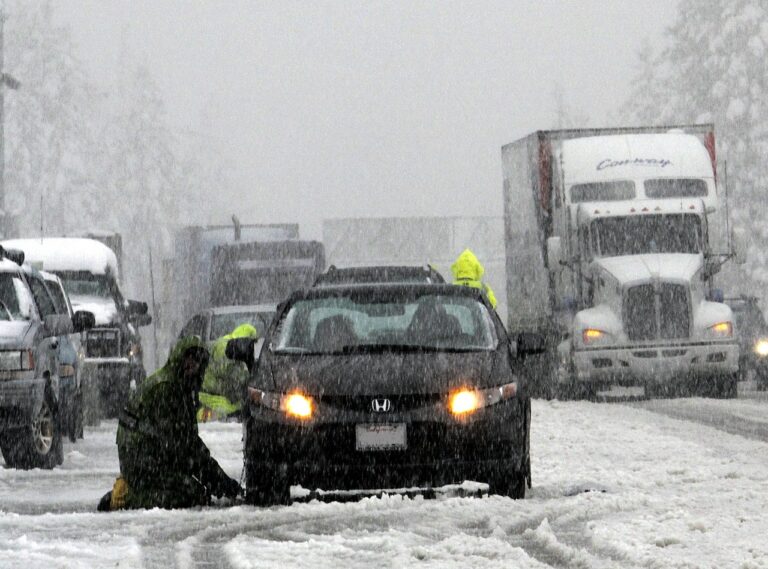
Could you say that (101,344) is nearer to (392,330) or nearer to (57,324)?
(57,324)

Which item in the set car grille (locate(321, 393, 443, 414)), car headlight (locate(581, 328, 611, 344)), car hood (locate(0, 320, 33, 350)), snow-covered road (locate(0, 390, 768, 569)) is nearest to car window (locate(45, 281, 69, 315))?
car hood (locate(0, 320, 33, 350))

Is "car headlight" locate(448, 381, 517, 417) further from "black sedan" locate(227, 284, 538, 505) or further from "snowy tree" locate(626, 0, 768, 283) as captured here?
"snowy tree" locate(626, 0, 768, 283)

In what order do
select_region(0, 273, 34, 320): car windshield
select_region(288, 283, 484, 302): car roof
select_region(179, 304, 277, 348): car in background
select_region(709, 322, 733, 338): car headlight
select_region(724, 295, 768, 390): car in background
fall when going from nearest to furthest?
1. select_region(288, 283, 484, 302): car roof
2. select_region(0, 273, 34, 320): car windshield
3. select_region(179, 304, 277, 348): car in background
4. select_region(709, 322, 733, 338): car headlight
5. select_region(724, 295, 768, 390): car in background

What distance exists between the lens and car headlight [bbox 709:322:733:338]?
24516 mm

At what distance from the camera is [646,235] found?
2544 cm

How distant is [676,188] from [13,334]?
12.9m

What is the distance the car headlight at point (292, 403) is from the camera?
1127 centimetres

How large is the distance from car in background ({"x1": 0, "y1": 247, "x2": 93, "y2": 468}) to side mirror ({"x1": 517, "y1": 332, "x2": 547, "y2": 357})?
460cm

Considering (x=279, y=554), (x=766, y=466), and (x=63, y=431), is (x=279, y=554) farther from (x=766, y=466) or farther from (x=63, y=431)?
(x=63, y=431)

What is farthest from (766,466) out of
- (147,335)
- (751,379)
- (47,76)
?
(47,76)

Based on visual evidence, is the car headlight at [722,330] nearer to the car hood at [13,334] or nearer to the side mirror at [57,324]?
the side mirror at [57,324]

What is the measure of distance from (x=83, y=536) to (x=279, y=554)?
152 centimetres

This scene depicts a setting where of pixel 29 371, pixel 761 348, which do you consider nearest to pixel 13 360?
pixel 29 371

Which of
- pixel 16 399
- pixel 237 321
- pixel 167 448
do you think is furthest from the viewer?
pixel 237 321
